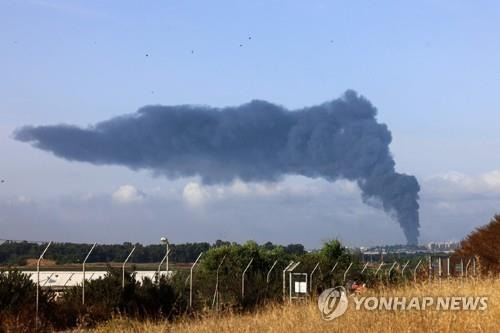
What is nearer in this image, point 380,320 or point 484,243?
point 380,320

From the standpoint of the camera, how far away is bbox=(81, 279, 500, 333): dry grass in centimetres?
1123

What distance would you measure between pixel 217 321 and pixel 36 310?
32.6ft

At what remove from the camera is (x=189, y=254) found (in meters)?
48.8

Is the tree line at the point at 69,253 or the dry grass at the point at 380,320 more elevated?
Answer: the tree line at the point at 69,253

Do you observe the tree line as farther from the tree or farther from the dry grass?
the tree

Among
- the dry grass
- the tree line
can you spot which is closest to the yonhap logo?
the dry grass

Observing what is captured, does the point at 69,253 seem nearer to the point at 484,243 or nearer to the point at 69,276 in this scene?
the point at 484,243

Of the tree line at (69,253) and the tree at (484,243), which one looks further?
the tree at (484,243)

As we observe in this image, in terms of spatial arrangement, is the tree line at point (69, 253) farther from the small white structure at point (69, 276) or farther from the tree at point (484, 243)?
the tree at point (484, 243)

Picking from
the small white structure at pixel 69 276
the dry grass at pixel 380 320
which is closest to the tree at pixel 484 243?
the small white structure at pixel 69 276

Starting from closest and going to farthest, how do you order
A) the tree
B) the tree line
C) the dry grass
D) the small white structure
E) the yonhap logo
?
the dry grass, the yonhap logo, the tree line, the small white structure, the tree

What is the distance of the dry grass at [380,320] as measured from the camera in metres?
11.2

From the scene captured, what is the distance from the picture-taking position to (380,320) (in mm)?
11867

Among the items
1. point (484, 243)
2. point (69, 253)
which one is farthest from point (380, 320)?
point (484, 243)
